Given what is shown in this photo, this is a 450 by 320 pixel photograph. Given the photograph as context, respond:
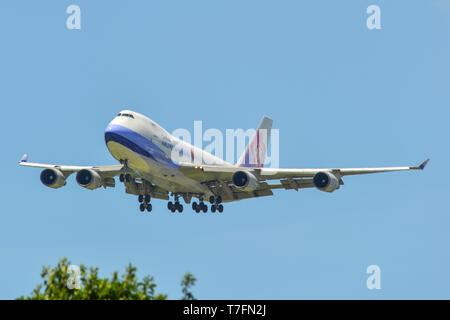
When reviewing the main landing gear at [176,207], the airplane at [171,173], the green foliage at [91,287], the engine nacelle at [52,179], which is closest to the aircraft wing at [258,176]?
the airplane at [171,173]

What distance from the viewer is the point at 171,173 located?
61.8m

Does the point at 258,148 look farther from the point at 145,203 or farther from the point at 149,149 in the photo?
the point at 149,149

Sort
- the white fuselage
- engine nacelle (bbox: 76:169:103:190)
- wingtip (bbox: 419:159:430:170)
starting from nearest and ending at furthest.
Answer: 1. wingtip (bbox: 419:159:430:170)
2. the white fuselage
3. engine nacelle (bbox: 76:169:103:190)

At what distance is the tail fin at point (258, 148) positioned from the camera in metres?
75.8

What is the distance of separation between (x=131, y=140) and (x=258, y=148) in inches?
878

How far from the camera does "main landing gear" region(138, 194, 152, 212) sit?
66562mm

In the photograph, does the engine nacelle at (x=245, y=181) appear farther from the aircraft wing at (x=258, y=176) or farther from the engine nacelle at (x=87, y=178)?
the engine nacelle at (x=87, y=178)

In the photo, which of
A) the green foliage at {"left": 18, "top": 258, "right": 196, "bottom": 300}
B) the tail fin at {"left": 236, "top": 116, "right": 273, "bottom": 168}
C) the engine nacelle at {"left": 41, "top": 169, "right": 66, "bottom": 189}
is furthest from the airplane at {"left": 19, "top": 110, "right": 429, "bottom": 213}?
the green foliage at {"left": 18, "top": 258, "right": 196, "bottom": 300}

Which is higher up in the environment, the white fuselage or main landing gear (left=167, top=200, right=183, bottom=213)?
the white fuselage

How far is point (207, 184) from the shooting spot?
218 ft

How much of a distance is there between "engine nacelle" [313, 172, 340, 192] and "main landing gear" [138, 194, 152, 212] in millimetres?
14531

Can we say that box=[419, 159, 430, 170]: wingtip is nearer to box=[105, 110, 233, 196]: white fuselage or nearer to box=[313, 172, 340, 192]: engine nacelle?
box=[313, 172, 340, 192]: engine nacelle

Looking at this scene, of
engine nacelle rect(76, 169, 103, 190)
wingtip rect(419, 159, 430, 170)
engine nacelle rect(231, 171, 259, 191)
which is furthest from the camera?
engine nacelle rect(76, 169, 103, 190)
